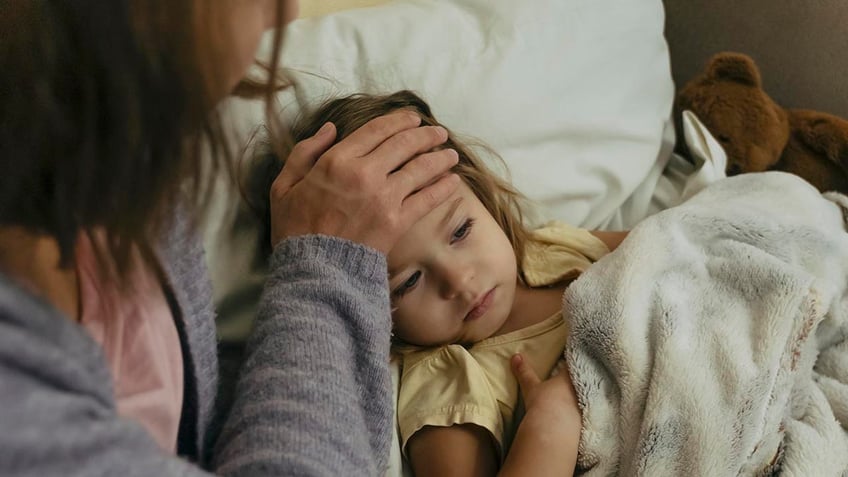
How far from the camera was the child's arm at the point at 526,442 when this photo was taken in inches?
29.5

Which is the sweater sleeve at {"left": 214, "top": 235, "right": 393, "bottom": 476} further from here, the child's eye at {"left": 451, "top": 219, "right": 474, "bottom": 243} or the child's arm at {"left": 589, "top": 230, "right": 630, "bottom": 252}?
the child's arm at {"left": 589, "top": 230, "right": 630, "bottom": 252}

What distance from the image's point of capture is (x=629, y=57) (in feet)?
3.83

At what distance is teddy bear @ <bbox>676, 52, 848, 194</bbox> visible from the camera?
1.19 meters

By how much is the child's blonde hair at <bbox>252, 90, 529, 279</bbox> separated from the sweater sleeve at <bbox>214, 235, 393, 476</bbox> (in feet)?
0.64

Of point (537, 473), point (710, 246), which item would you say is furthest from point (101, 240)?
point (710, 246)

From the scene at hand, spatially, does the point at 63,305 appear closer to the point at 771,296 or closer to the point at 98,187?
the point at 98,187

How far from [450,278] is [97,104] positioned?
53 centimetres

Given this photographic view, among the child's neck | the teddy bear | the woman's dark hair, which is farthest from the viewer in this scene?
the teddy bear

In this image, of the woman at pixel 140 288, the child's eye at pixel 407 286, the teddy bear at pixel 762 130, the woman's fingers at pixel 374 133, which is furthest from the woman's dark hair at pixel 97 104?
the teddy bear at pixel 762 130

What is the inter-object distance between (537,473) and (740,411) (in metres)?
0.21

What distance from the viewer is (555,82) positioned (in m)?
1.07

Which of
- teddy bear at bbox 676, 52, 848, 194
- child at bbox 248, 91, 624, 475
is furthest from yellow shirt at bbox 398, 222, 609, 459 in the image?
teddy bear at bbox 676, 52, 848, 194

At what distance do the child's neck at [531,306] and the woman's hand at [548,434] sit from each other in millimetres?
146

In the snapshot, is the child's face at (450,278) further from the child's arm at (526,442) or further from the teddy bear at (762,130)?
the teddy bear at (762,130)
